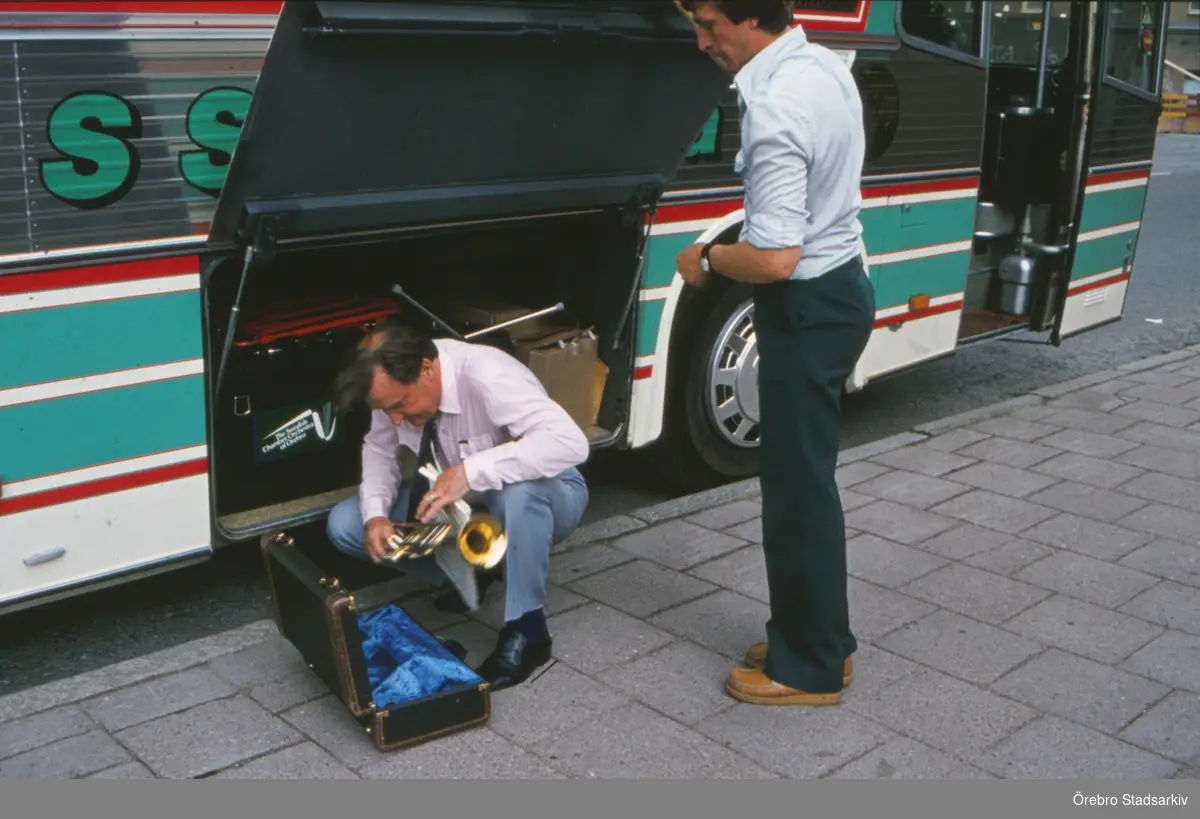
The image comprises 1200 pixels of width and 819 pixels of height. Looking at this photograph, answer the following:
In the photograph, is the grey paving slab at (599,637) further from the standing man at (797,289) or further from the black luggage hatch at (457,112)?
the black luggage hatch at (457,112)

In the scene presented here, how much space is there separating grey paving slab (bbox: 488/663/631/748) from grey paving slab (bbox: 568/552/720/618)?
1.69 ft

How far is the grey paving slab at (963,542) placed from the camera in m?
4.73

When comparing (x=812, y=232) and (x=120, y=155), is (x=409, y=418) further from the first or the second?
(x=812, y=232)

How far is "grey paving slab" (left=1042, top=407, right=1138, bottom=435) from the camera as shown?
6.33m

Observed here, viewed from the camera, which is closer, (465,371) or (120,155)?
(120,155)

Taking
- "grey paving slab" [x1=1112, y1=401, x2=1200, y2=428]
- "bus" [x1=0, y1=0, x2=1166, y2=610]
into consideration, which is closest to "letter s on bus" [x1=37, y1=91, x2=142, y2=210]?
"bus" [x1=0, y1=0, x2=1166, y2=610]

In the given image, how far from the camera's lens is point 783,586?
3512mm

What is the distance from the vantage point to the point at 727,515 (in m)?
5.05

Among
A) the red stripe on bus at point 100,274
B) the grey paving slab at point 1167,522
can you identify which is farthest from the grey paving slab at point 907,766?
the red stripe on bus at point 100,274

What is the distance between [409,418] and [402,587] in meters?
0.82

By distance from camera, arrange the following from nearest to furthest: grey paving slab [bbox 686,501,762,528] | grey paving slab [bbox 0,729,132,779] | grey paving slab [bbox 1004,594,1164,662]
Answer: grey paving slab [bbox 0,729,132,779] < grey paving slab [bbox 1004,594,1164,662] < grey paving slab [bbox 686,501,762,528]

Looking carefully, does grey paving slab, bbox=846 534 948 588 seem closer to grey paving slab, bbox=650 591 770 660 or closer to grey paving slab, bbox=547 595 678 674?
grey paving slab, bbox=650 591 770 660

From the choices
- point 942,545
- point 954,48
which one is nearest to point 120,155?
point 942,545

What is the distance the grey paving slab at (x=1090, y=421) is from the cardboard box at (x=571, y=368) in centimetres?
259
